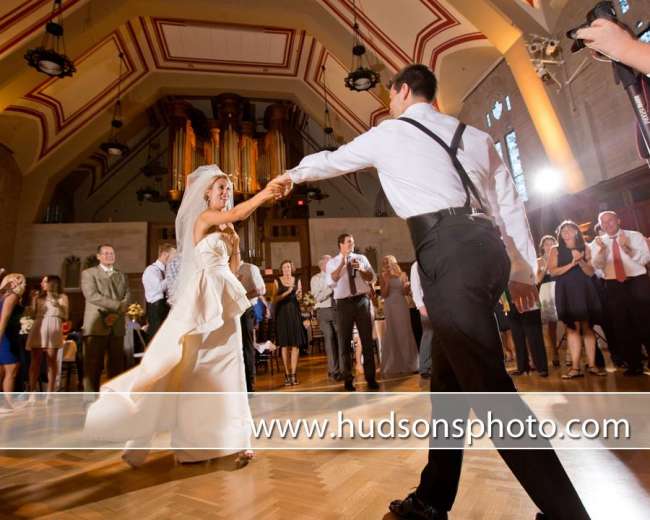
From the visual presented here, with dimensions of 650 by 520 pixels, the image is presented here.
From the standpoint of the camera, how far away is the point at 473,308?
98 centimetres

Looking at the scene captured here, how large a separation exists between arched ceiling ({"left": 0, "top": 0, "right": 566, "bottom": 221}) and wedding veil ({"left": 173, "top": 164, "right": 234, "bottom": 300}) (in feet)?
18.4

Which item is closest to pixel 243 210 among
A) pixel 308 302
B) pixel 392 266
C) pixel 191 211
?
pixel 191 211

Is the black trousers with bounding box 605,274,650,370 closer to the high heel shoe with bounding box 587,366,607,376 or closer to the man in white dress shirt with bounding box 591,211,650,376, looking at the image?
the man in white dress shirt with bounding box 591,211,650,376

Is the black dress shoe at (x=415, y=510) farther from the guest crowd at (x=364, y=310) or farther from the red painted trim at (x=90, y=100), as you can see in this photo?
the red painted trim at (x=90, y=100)

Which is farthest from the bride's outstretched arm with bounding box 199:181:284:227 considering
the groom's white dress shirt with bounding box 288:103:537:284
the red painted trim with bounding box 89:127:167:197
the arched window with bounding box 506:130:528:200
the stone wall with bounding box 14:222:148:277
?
the red painted trim with bounding box 89:127:167:197

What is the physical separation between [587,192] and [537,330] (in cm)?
342

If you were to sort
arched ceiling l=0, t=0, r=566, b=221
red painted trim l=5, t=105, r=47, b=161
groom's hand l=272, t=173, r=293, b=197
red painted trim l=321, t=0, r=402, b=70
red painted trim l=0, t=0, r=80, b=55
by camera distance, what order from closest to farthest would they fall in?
groom's hand l=272, t=173, r=293, b=197 → red painted trim l=0, t=0, r=80, b=55 → arched ceiling l=0, t=0, r=566, b=221 → red painted trim l=321, t=0, r=402, b=70 → red painted trim l=5, t=105, r=47, b=161

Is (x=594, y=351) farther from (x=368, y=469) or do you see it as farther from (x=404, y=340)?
(x=368, y=469)

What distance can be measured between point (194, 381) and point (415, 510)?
125 centimetres

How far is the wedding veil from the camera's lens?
86.6 inches

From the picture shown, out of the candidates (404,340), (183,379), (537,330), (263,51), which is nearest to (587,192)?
(537,330)

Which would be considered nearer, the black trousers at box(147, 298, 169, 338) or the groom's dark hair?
the groom's dark hair

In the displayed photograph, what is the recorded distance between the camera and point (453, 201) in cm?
109

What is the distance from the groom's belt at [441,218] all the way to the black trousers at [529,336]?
2.95 meters
